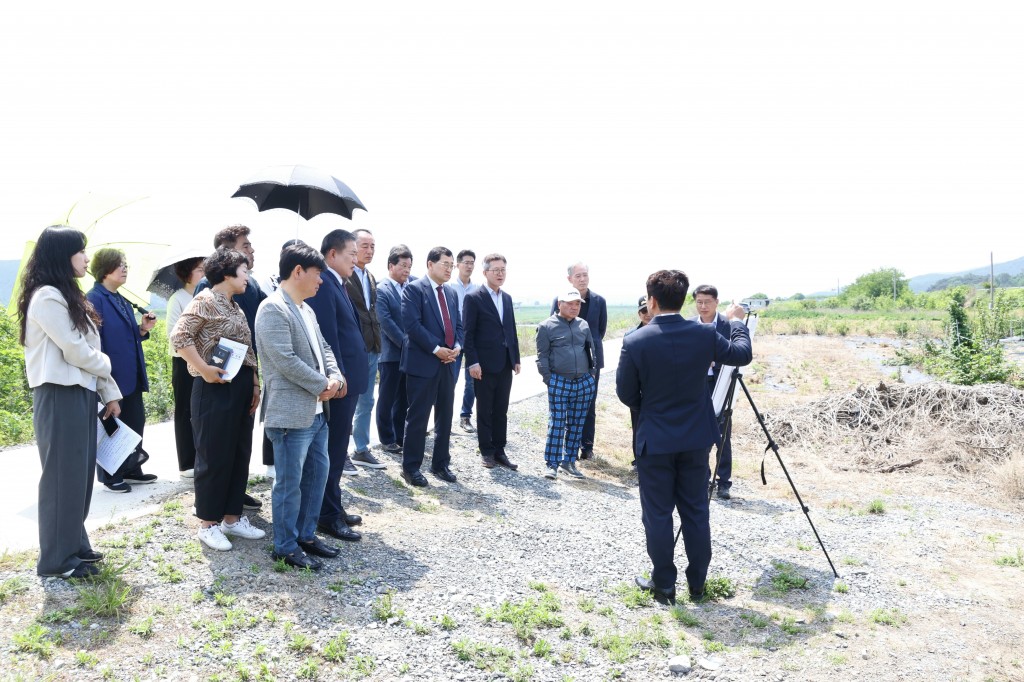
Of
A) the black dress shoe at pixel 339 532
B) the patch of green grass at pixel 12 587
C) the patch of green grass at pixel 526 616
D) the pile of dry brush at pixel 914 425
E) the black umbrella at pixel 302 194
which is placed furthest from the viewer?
the pile of dry brush at pixel 914 425

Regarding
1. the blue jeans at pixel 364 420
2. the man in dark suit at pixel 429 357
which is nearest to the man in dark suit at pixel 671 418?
the man in dark suit at pixel 429 357

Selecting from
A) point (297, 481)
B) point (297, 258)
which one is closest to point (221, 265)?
point (297, 258)

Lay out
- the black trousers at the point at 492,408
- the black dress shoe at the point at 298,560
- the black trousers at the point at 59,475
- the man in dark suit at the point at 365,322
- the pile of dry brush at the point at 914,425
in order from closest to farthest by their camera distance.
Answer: the black trousers at the point at 59,475 → the black dress shoe at the point at 298,560 → the man in dark suit at the point at 365,322 → the black trousers at the point at 492,408 → the pile of dry brush at the point at 914,425

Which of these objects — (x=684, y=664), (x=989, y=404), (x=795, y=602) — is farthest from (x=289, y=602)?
(x=989, y=404)

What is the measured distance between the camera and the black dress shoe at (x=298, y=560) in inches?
153

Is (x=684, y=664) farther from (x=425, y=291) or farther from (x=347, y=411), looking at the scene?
(x=425, y=291)

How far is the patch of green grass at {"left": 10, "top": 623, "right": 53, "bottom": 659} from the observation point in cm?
295

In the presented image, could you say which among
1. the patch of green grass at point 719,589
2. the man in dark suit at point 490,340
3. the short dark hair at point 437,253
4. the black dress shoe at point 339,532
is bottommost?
the patch of green grass at point 719,589

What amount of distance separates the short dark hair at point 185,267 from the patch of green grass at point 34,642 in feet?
8.30

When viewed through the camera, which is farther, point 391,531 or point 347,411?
point 391,531

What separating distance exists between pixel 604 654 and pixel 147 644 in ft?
7.21

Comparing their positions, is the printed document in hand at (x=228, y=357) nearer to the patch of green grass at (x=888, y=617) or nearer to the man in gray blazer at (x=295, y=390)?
the man in gray blazer at (x=295, y=390)

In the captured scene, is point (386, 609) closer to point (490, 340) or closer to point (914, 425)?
point (490, 340)

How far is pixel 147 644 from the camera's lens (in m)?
3.11
